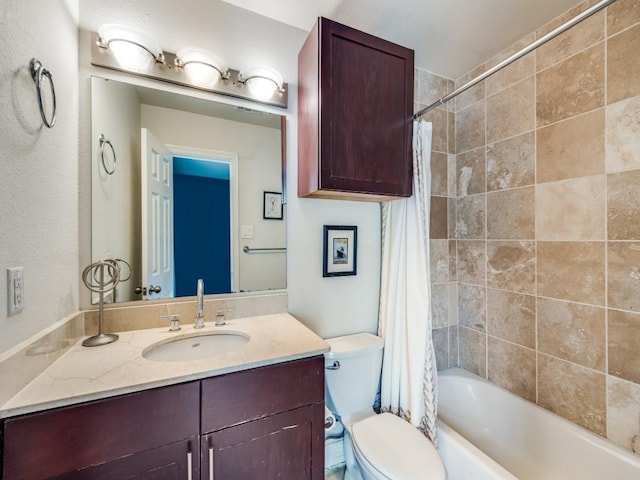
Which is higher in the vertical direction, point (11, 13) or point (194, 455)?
point (11, 13)

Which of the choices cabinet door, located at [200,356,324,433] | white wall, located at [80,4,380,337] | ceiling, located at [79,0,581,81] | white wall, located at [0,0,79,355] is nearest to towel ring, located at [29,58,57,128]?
white wall, located at [0,0,79,355]

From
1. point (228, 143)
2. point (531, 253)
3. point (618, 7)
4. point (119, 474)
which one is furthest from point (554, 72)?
point (119, 474)

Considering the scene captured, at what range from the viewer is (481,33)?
5.26 feet

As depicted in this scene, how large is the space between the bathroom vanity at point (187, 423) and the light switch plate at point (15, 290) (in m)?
0.22

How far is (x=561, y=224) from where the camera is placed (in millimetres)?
1451

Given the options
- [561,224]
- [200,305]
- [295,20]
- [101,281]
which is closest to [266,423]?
[200,305]

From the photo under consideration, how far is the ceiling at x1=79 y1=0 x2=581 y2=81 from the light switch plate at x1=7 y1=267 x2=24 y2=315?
3.59 feet

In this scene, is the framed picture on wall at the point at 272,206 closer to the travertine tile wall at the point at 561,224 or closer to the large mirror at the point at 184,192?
the large mirror at the point at 184,192

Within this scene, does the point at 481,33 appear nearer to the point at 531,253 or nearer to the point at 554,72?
the point at 554,72

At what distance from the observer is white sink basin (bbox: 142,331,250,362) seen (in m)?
1.15

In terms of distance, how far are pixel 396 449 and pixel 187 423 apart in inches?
34.8

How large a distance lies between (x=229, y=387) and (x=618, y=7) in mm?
2242

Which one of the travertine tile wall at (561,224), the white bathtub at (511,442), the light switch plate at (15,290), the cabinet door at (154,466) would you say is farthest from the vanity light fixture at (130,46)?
the white bathtub at (511,442)

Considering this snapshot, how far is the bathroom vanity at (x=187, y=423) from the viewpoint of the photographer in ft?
2.38
